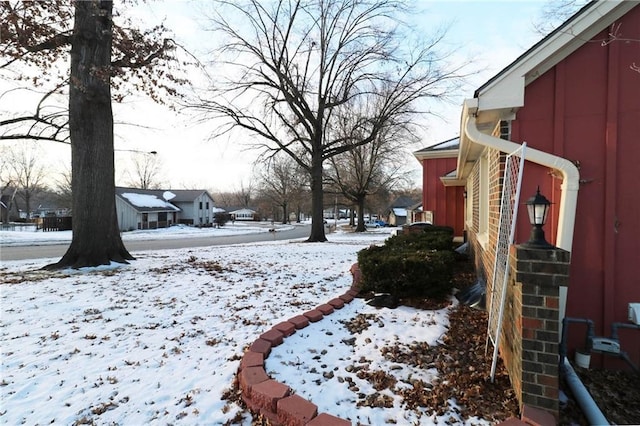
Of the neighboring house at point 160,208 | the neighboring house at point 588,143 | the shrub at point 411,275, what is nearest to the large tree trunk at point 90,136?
the shrub at point 411,275

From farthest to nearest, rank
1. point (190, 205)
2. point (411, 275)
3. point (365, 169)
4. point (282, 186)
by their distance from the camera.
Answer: point (282, 186) < point (190, 205) < point (365, 169) < point (411, 275)

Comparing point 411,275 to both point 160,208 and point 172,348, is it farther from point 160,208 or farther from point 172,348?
point 160,208

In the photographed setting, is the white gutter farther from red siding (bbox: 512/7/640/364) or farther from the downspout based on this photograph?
red siding (bbox: 512/7/640/364)

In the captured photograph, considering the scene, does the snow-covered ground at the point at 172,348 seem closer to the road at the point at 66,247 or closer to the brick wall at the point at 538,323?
the brick wall at the point at 538,323

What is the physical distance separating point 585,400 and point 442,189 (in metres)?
10.7

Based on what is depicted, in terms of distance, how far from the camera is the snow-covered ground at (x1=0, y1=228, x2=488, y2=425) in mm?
2170

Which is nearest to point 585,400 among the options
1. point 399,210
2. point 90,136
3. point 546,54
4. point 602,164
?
point 602,164

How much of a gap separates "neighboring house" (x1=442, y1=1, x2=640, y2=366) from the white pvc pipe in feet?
1.62

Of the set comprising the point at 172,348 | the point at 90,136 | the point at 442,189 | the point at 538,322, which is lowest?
the point at 172,348

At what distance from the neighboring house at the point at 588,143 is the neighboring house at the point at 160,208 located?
104ft

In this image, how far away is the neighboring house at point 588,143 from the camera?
2.79m

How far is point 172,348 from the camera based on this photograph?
3.06 metres

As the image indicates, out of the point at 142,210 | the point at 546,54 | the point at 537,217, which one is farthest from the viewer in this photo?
the point at 142,210

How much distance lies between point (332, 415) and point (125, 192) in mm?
38958
